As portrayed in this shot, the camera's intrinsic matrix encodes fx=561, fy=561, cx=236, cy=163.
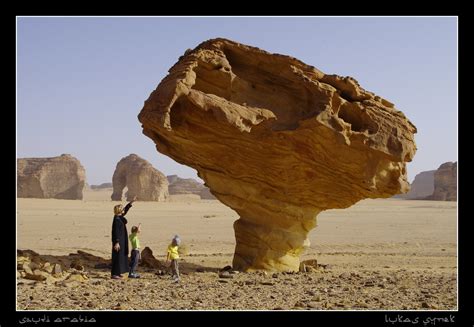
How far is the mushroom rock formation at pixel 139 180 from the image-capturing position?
54.0 meters

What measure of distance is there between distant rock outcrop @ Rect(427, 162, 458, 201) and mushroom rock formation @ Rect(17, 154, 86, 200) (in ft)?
129

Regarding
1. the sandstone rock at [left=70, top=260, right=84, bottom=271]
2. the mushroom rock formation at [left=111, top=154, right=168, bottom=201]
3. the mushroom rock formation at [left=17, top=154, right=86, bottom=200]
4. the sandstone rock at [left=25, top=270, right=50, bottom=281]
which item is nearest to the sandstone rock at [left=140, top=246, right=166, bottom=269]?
the sandstone rock at [left=70, top=260, right=84, bottom=271]

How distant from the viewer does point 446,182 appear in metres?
63.3

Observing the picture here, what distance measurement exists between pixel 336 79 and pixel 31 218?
2217cm

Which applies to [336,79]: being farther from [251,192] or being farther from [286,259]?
[286,259]

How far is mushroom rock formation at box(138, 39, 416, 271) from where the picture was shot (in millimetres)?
11234

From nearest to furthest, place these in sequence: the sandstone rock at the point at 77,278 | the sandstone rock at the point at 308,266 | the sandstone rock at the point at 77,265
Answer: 1. the sandstone rock at the point at 77,278
2. the sandstone rock at the point at 77,265
3. the sandstone rock at the point at 308,266

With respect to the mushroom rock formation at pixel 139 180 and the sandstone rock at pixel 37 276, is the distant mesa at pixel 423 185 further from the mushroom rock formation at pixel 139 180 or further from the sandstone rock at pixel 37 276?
the sandstone rock at pixel 37 276

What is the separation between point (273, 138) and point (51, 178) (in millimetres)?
47889

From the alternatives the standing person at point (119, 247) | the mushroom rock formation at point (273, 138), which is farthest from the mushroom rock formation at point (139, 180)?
the standing person at point (119, 247)

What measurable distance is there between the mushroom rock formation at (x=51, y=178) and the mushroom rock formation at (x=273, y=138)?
45.2 meters

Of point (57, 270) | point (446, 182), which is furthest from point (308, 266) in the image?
point (446, 182)
